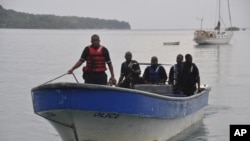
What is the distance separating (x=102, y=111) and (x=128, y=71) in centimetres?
263

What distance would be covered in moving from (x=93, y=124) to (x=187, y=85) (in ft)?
12.5

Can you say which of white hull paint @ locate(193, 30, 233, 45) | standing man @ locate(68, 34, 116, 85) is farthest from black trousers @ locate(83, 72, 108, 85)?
white hull paint @ locate(193, 30, 233, 45)

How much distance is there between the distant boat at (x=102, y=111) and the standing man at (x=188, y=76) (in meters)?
1.71

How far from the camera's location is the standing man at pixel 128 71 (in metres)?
13.0

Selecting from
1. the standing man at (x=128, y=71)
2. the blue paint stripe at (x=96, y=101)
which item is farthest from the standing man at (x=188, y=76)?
the blue paint stripe at (x=96, y=101)

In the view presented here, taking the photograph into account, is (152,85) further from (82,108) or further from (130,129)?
(82,108)

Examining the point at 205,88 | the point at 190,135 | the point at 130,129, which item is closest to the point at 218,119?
the point at 205,88

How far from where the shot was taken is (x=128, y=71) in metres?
13.1

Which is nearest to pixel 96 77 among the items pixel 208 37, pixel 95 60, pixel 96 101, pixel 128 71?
pixel 95 60

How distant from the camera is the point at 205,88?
15836 millimetres

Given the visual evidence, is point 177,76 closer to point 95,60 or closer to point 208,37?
point 95,60

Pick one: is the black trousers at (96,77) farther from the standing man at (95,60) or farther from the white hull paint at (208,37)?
the white hull paint at (208,37)

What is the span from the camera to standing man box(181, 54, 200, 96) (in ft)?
45.2

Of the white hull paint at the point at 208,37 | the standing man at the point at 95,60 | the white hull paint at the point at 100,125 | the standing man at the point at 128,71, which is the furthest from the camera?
the white hull paint at the point at 208,37
